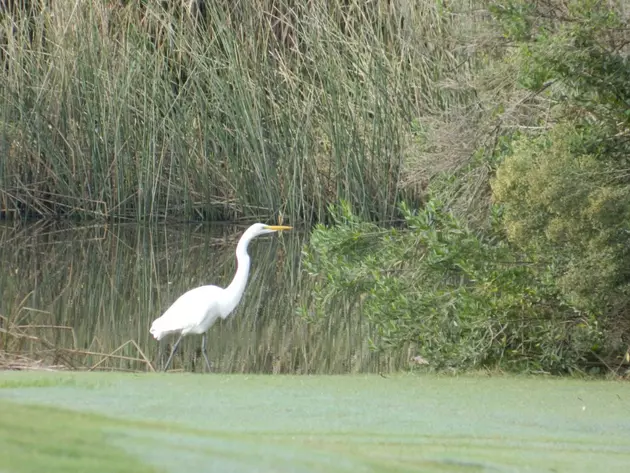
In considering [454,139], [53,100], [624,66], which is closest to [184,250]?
[53,100]

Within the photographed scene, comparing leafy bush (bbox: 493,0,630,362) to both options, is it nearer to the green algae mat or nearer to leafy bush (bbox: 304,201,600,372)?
leafy bush (bbox: 304,201,600,372)

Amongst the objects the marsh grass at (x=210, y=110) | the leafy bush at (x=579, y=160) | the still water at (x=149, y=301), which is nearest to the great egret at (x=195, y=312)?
the still water at (x=149, y=301)

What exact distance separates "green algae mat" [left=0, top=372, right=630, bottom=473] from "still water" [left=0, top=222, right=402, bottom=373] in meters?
1.77

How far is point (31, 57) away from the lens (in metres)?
14.6

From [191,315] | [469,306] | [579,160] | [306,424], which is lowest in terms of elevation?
[306,424]

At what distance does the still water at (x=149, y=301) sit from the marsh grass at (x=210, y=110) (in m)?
0.52

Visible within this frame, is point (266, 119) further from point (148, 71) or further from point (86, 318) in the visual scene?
point (86, 318)

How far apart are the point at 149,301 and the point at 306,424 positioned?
678 centimetres

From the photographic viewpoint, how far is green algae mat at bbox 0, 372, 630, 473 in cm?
254

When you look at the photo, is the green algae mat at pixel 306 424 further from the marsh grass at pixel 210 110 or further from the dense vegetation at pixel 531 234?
the marsh grass at pixel 210 110

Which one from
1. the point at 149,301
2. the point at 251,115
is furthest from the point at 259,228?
the point at 251,115

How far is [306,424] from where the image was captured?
12.1ft

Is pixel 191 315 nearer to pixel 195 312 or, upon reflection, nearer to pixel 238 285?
pixel 195 312

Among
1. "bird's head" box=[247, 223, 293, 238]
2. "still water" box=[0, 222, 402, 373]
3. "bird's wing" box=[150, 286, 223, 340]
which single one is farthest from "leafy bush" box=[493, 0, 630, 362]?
"bird's head" box=[247, 223, 293, 238]
